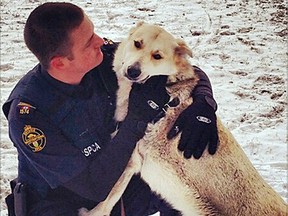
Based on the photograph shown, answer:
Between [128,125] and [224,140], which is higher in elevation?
[128,125]

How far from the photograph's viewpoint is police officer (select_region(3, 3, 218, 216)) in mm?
1971

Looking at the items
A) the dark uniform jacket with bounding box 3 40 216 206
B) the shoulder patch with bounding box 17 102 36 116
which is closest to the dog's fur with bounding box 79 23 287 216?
the dark uniform jacket with bounding box 3 40 216 206

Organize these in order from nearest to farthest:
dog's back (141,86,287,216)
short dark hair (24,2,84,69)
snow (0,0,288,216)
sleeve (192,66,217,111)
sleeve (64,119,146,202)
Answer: short dark hair (24,2,84,69)
sleeve (64,119,146,202)
sleeve (192,66,217,111)
dog's back (141,86,287,216)
snow (0,0,288,216)

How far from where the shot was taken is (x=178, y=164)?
243 cm

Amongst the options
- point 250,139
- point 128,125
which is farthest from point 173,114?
point 250,139

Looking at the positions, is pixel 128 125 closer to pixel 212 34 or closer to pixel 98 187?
pixel 98 187

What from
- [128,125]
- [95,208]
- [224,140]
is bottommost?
[95,208]

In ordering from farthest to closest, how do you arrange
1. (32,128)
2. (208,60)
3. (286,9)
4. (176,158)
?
(286,9) → (208,60) → (176,158) → (32,128)

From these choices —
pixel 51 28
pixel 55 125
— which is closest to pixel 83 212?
pixel 55 125

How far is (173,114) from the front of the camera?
2.44m

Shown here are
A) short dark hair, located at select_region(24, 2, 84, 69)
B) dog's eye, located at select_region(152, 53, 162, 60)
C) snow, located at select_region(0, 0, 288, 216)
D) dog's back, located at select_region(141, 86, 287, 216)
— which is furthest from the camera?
snow, located at select_region(0, 0, 288, 216)

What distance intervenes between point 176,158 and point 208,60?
10.7 feet

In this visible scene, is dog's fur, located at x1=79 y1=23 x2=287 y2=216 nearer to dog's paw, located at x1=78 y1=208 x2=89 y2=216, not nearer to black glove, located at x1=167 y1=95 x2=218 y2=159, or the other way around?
dog's paw, located at x1=78 y1=208 x2=89 y2=216

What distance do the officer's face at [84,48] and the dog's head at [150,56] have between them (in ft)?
1.03
